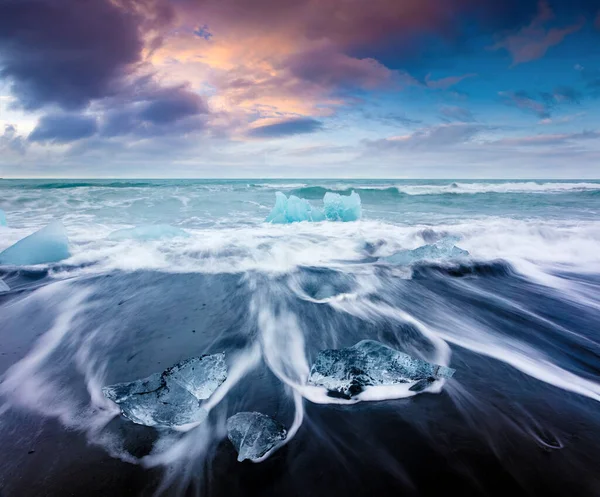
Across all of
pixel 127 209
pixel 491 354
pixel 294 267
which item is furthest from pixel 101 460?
pixel 127 209

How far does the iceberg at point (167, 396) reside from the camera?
222cm

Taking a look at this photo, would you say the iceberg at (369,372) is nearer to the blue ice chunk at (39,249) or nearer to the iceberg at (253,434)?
the iceberg at (253,434)

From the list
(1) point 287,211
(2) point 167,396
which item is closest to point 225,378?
(2) point 167,396

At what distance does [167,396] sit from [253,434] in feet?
2.34

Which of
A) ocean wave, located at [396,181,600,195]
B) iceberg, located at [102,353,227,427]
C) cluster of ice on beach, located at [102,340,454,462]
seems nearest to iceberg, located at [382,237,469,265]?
cluster of ice on beach, located at [102,340,454,462]

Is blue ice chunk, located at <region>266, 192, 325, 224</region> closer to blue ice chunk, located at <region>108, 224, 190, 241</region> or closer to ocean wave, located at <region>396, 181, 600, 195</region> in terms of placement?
blue ice chunk, located at <region>108, 224, 190, 241</region>

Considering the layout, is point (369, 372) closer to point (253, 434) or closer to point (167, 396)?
point (253, 434)

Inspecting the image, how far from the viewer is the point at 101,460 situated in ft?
6.42

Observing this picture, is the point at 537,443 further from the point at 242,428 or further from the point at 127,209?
the point at 127,209

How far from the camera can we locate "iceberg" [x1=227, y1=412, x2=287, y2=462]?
1.96 m

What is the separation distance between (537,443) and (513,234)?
834 centimetres

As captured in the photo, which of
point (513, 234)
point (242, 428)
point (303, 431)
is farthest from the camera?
point (513, 234)

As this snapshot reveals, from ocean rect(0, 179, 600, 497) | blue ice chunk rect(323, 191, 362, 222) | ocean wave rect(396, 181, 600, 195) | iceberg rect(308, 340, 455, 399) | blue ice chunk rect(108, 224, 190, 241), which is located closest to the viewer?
ocean rect(0, 179, 600, 497)

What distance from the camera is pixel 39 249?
19.9 feet
